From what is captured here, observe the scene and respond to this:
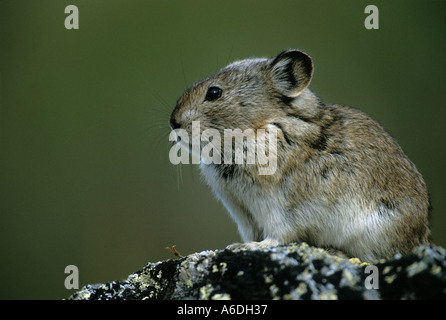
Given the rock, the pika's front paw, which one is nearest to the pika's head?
the pika's front paw

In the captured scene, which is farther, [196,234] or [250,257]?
[196,234]

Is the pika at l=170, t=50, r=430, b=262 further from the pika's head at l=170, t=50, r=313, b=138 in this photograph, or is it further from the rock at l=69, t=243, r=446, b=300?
the rock at l=69, t=243, r=446, b=300

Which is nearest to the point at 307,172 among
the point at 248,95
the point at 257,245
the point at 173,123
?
the point at 257,245

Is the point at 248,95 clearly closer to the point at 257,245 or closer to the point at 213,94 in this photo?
the point at 213,94

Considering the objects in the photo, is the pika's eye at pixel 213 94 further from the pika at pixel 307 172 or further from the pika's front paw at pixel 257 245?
the pika's front paw at pixel 257 245
